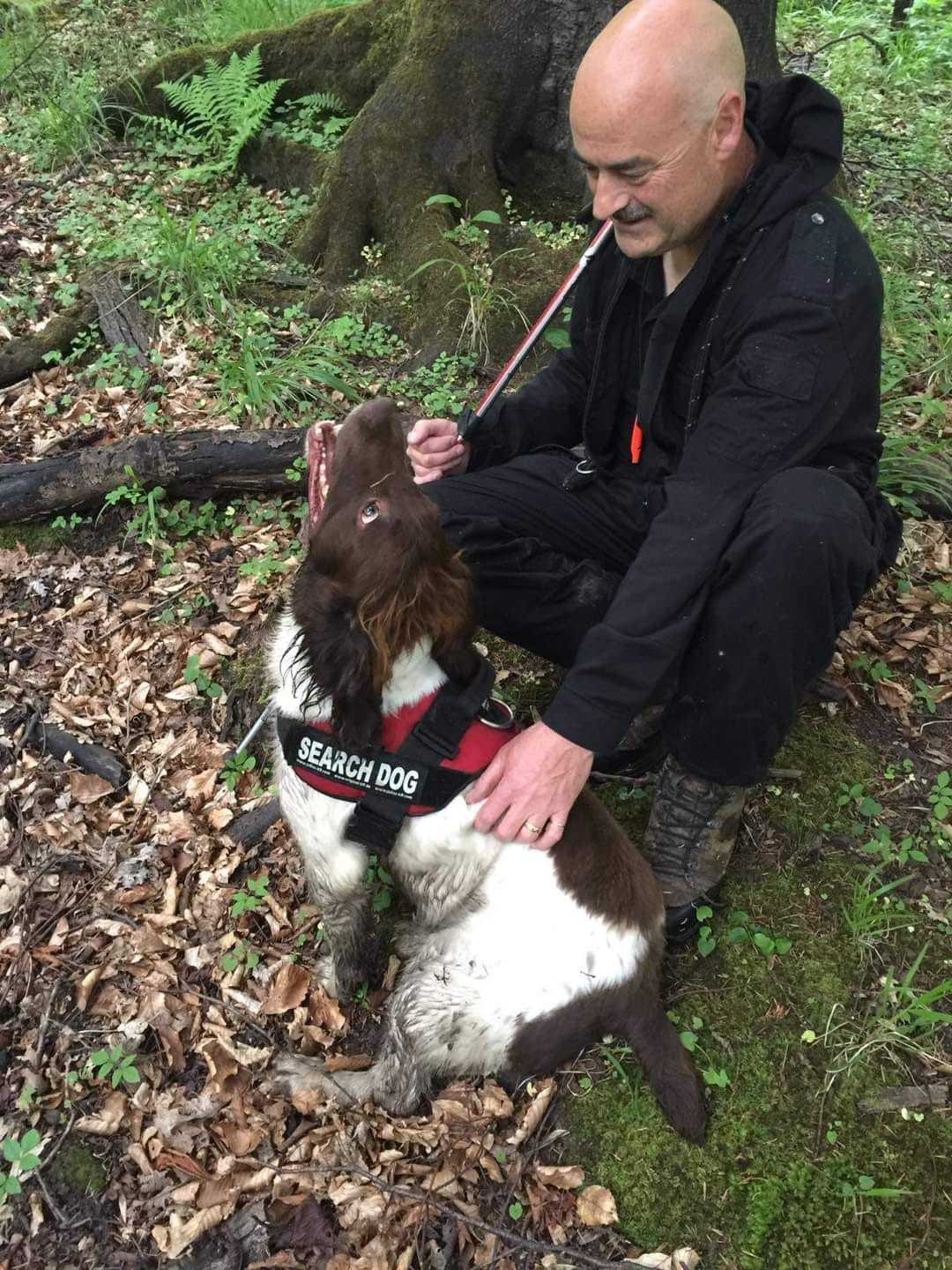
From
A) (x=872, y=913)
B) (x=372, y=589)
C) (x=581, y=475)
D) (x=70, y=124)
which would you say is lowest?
(x=872, y=913)

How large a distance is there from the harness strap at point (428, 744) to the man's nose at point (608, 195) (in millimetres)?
1468

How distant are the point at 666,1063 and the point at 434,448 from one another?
2436 mm

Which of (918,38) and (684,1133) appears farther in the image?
(918,38)

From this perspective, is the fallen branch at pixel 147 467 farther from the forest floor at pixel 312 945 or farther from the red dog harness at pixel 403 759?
the red dog harness at pixel 403 759

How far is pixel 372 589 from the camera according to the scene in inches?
97.7

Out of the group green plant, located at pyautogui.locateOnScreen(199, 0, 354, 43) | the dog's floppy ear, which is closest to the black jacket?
the dog's floppy ear

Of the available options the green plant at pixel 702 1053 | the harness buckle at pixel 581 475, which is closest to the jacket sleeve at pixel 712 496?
the harness buckle at pixel 581 475

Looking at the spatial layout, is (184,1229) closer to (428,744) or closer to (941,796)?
(428,744)

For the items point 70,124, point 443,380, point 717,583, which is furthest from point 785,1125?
point 70,124

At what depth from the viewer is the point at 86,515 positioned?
4645 mm

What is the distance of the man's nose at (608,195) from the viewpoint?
8.63 feet

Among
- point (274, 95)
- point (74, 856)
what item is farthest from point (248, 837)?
point (274, 95)

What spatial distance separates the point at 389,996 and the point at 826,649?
6.41 ft

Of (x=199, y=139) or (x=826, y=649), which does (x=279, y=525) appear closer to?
(x=826, y=649)
